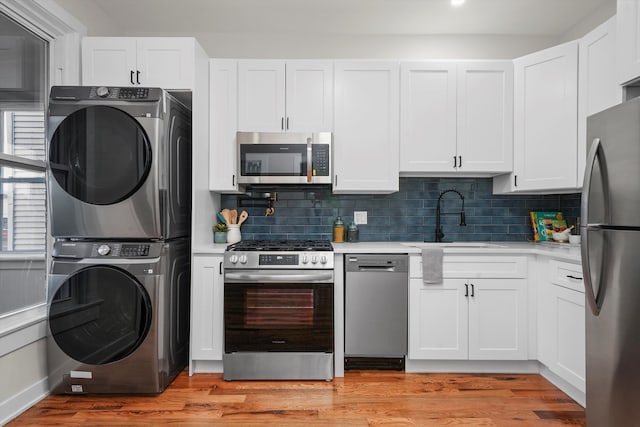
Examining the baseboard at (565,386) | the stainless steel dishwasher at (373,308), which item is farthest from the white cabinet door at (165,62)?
the baseboard at (565,386)

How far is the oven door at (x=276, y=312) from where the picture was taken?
2.57m

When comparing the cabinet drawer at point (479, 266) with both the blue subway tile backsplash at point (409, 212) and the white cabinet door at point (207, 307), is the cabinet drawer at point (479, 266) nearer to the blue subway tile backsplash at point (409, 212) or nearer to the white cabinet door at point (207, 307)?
the blue subway tile backsplash at point (409, 212)

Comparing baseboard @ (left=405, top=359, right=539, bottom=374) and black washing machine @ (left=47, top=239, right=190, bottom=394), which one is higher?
black washing machine @ (left=47, top=239, right=190, bottom=394)

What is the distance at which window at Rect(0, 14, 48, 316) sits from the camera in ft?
7.18

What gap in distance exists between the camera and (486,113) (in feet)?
9.73

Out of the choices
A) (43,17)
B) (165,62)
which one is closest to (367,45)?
(165,62)

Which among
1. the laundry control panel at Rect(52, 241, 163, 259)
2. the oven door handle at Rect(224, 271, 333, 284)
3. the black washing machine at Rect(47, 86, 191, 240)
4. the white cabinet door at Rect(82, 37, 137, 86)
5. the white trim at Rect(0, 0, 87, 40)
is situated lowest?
the oven door handle at Rect(224, 271, 333, 284)

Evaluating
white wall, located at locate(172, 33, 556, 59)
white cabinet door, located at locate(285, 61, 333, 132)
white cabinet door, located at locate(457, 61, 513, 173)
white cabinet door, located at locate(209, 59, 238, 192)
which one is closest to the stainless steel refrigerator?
white cabinet door, located at locate(457, 61, 513, 173)

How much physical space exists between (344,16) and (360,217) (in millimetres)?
1623

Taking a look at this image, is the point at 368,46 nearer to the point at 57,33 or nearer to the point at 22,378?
the point at 57,33

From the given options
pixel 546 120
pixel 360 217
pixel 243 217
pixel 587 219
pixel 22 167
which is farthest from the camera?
pixel 360 217

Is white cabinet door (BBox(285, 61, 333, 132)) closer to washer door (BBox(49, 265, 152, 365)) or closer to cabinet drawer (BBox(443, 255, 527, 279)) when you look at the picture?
cabinet drawer (BBox(443, 255, 527, 279))

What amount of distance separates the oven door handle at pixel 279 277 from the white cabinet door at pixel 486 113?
56.5 inches

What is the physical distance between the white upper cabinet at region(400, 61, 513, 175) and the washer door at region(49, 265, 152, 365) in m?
2.14
